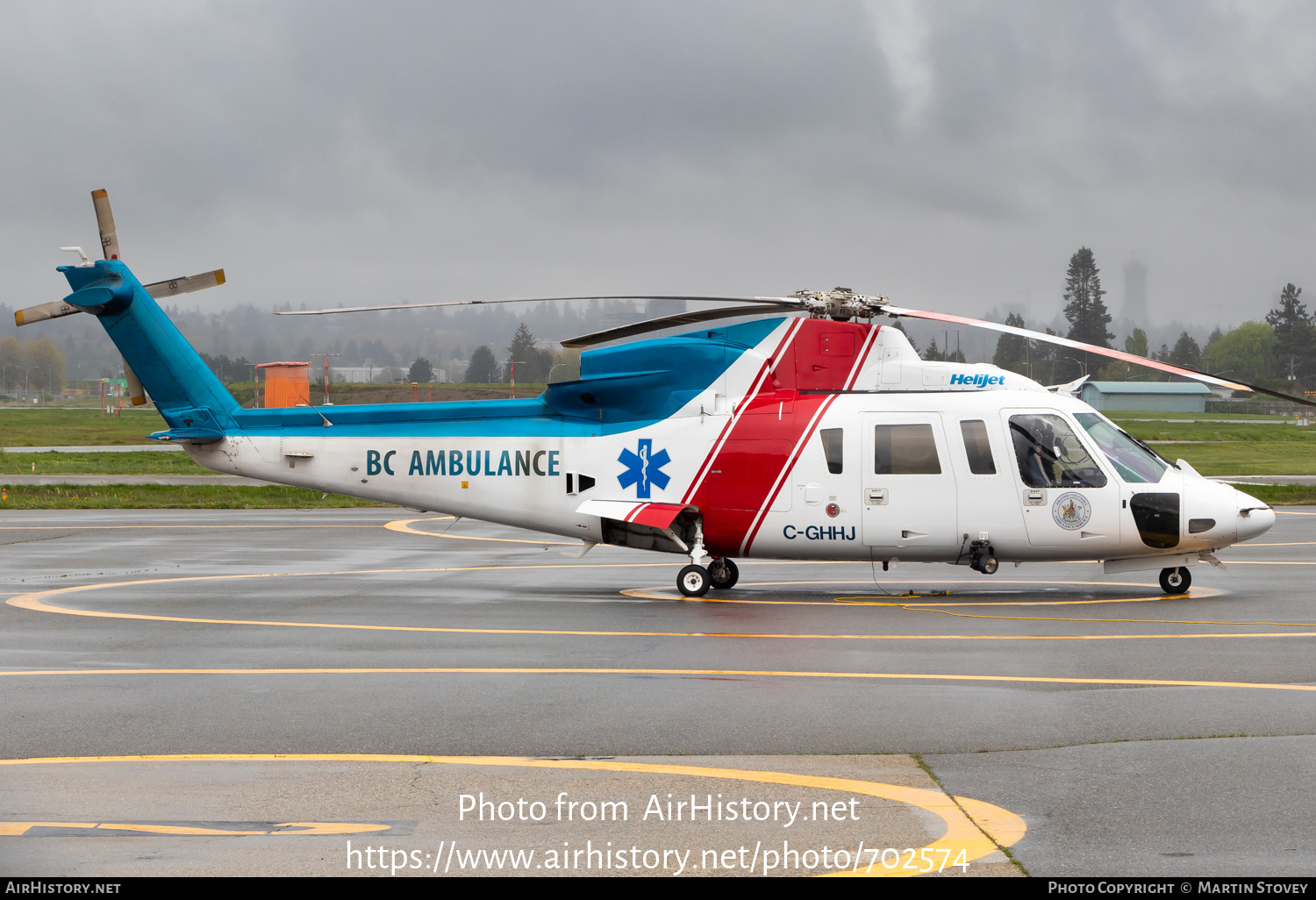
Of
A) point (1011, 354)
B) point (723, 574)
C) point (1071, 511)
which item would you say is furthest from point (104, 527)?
point (1011, 354)

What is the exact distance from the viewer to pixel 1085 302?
6240 inches

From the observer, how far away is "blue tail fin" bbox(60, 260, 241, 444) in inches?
604

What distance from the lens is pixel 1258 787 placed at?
19.5ft

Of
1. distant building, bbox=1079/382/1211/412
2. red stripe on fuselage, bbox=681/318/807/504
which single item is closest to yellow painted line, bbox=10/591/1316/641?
red stripe on fuselage, bbox=681/318/807/504

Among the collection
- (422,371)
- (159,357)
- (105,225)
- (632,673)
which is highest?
(105,225)

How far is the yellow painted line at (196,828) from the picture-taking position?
527 cm

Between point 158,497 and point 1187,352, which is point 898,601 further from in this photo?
point 1187,352

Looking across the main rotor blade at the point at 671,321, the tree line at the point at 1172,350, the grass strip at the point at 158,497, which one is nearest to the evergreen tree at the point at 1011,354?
the tree line at the point at 1172,350

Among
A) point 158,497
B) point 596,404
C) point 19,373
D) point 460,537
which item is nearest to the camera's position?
point 596,404

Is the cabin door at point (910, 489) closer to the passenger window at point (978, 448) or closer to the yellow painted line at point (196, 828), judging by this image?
the passenger window at point (978, 448)

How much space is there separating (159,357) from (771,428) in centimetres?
843

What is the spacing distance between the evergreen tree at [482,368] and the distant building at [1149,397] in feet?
191

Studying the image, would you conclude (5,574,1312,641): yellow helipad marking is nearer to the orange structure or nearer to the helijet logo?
the helijet logo

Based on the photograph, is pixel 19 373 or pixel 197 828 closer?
pixel 197 828
